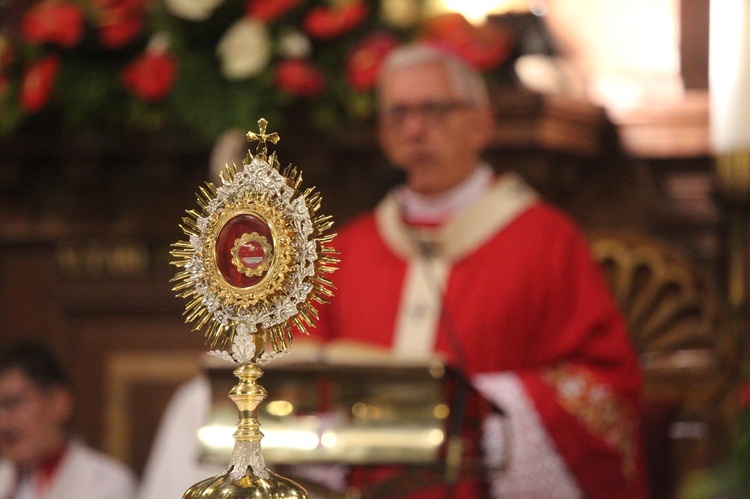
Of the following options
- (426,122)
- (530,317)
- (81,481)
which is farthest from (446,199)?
(81,481)

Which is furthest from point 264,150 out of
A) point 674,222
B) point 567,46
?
point 567,46

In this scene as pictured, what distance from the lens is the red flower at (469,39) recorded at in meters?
4.59

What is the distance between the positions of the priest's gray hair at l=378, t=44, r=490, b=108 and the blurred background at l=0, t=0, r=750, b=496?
337mm

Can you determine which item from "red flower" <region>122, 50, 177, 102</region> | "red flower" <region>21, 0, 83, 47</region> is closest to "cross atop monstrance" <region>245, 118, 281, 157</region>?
"red flower" <region>122, 50, 177, 102</region>

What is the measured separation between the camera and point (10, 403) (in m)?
4.46

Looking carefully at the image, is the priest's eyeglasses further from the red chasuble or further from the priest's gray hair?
the red chasuble

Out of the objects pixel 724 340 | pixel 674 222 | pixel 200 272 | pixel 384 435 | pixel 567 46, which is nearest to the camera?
pixel 200 272

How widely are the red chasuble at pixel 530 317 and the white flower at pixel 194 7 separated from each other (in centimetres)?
81

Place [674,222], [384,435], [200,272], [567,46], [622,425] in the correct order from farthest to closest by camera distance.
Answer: [567,46] < [674,222] < [622,425] < [384,435] < [200,272]

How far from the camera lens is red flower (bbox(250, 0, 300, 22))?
179 inches

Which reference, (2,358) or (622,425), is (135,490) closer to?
(2,358)

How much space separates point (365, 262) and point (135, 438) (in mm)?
1270

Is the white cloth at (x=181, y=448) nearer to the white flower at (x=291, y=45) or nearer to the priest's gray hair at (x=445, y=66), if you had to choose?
the priest's gray hair at (x=445, y=66)

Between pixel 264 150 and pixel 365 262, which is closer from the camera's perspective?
pixel 264 150
